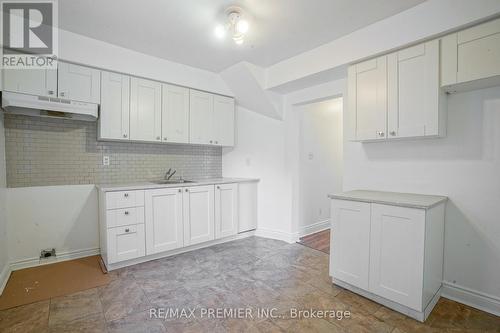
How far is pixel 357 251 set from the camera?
209 cm

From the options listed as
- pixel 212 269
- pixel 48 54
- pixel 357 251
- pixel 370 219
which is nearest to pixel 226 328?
pixel 212 269

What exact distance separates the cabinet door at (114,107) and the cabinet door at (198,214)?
1049 mm

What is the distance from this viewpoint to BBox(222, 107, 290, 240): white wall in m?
3.57

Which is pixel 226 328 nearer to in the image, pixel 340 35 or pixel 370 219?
pixel 370 219

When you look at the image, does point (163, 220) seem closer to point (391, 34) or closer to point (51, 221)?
point (51, 221)

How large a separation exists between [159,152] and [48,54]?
156 cm

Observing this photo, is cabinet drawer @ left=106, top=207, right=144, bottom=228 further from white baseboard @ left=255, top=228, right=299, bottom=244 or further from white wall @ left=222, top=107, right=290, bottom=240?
white baseboard @ left=255, top=228, right=299, bottom=244

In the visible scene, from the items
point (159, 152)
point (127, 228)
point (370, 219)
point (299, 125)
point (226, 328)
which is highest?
point (299, 125)

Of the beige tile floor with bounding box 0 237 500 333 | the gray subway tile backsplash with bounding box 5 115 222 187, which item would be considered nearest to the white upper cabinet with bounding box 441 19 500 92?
the beige tile floor with bounding box 0 237 500 333

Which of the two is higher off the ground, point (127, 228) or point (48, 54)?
point (48, 54)

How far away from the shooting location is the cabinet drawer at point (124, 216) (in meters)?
2.53

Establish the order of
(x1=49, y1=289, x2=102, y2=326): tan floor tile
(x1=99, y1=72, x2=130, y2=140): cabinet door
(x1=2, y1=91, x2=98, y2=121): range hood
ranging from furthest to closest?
(x1=99, y1=72, x2=130, y2=140): cabinet door
(x1=2, y1=91, x2=98, y2=121): range hood
(x1=49, y1=289, x2=102, y2=326): tan floor tile

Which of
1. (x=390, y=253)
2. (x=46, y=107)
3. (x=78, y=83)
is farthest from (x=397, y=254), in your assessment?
(x=78, y=83)

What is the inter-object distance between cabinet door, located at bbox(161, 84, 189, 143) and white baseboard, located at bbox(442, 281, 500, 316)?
3.22 m
